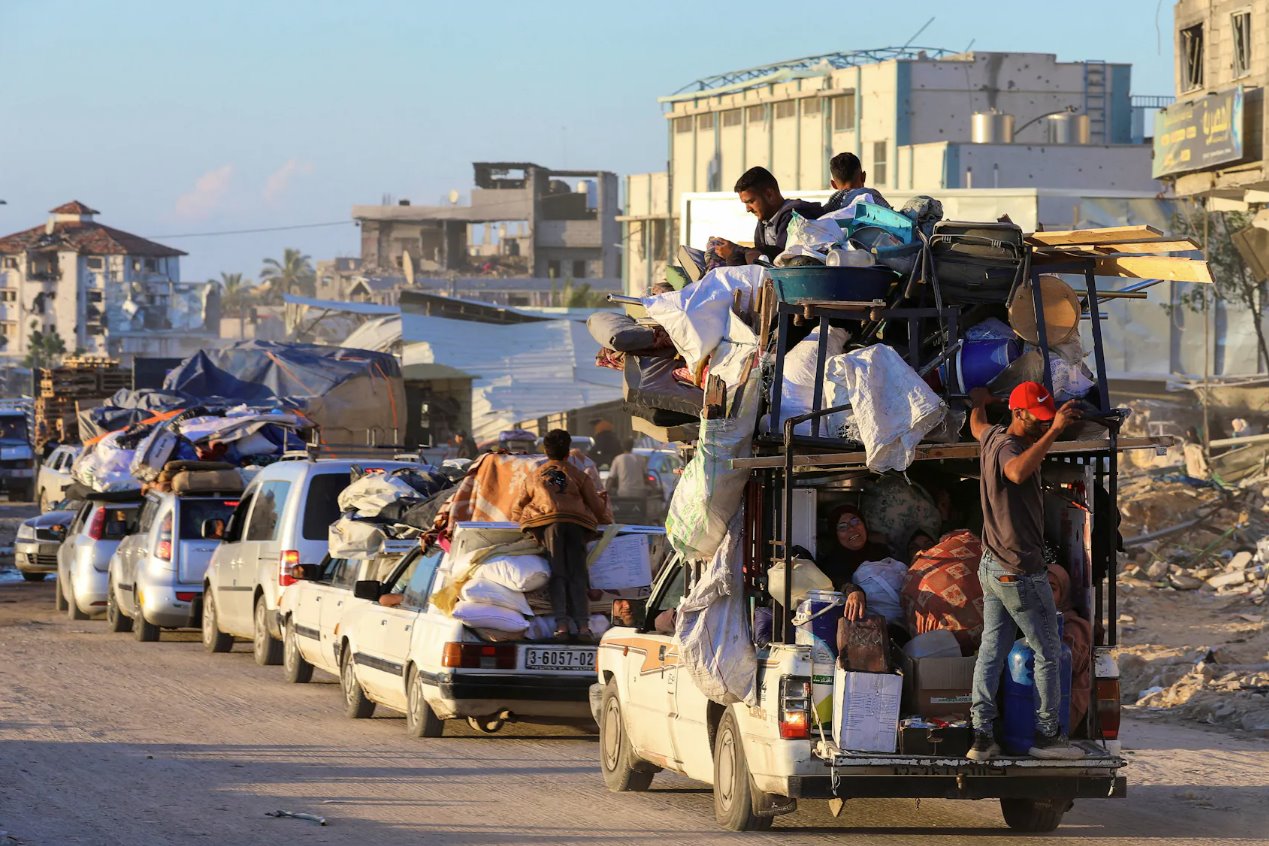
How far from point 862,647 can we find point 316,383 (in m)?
32.0

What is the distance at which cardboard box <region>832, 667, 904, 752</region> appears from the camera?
844cm

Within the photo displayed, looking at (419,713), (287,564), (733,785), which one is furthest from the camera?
(287,564)

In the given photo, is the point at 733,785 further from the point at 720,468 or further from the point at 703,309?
the point at 703,309

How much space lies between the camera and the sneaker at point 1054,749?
8.63m

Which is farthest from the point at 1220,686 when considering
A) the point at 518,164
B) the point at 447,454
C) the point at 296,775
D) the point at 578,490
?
the point at 518,164

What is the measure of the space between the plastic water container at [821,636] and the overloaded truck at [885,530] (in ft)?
0.03

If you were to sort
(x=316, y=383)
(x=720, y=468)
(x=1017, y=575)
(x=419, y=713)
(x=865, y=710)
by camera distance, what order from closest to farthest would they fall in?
(x=865, y=710), (x=1017, y=575), (x=720, y=468), (x=419, y=713), (x=316, y=383)

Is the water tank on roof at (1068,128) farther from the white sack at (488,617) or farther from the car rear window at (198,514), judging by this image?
the white sack at (488,617)

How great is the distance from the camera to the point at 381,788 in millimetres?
10594

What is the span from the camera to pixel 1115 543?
9.02 metres

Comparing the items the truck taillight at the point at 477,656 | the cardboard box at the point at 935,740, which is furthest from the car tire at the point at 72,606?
the cardboard box at the point at 935,740

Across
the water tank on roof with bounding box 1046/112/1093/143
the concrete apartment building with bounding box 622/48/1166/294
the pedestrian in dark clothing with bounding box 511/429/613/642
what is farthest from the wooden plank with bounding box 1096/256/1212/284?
the water tank on roof with bounding box 1046/112/1093/143

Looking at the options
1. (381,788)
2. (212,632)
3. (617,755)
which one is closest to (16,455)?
(212,632)

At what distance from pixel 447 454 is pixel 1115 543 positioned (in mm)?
19447
